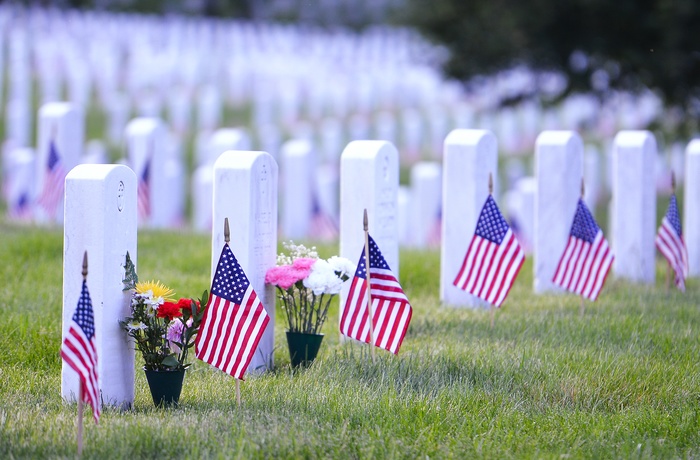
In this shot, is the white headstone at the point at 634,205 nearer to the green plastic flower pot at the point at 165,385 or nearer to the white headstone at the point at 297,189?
the white headstone at the point at 297,189

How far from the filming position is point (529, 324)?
23.2ft

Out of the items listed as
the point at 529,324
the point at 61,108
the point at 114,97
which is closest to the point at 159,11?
the point at 114,97

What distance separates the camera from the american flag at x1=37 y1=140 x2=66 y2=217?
10.8 meters

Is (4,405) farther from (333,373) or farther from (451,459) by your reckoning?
(451,459)

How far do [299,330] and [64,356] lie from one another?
2.10 meters

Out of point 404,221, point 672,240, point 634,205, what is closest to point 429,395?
point 672,240

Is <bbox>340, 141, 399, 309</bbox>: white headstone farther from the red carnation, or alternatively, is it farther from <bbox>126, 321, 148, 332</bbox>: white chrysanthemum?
<bbox>126, 321, 148, 332</bbox>: white chrysanthemum

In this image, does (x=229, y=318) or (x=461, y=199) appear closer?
(x=229, y=318)

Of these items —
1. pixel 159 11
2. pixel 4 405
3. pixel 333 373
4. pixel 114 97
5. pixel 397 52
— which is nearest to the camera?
pixel 4 405

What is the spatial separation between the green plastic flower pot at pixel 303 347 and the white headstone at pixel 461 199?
2149 mm

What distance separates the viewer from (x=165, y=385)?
201 inches

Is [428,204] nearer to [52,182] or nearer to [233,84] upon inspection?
[52,182]

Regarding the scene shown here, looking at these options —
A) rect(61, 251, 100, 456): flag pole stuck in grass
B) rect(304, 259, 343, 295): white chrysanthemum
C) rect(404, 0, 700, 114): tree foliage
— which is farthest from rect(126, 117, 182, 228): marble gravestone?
rect(61, 251, 100, 456): flag pole stuck in grass

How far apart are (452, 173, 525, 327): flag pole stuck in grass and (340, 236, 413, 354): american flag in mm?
1043
